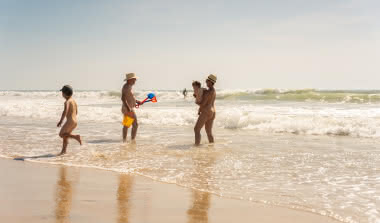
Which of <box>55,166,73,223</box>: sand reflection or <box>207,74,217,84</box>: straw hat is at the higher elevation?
<box>207,74,217,84</box>: straw hat

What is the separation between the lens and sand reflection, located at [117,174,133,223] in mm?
3285

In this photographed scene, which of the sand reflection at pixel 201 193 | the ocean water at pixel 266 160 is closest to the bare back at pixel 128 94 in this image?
the ocean water at pixel 266 160

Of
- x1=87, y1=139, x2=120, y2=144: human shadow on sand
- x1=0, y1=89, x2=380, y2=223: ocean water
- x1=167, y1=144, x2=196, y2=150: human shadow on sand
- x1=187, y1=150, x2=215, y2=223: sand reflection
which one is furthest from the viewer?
x1=87, y1=139, x2=120, y2=144: human shadow on sand

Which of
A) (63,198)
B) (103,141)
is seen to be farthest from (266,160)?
(103,141)

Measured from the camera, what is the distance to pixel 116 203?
370cm

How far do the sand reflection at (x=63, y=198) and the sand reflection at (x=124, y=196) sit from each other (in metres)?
0.49

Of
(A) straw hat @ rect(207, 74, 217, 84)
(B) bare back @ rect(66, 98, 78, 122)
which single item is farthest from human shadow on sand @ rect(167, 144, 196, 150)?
(B) bare back @ rect(66, 98, 78, 122)

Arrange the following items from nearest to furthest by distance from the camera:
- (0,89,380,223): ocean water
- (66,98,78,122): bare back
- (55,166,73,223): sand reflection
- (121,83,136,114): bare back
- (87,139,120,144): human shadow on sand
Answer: (55,166,73,223): sand reflection < (0,89,380,223): ocean water < (66,98,78,122): bare back < (121,83,136,114): bare back < (87,139,120,144): human shadow on sand

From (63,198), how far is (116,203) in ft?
2.06

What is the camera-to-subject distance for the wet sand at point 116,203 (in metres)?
3.26

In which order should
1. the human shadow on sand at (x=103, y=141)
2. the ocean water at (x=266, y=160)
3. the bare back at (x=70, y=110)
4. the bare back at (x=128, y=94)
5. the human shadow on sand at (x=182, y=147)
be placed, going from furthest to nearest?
1. the human shadow on sand at (x=103, y=141)
2. the bare back at (x=128, y=94)
3. the human shadow on sand at (x=182, y=147)
4. the bare back at (x=70, y=110)
5. the ocean water at (x=266, y=160)

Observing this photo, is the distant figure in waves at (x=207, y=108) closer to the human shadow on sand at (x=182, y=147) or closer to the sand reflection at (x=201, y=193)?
the human shadow on sand at (x=182, y=147)

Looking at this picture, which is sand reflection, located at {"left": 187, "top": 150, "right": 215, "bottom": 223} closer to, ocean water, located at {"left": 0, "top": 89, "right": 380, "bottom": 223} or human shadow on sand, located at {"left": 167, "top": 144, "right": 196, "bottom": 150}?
ocean water, located at {"left": 0, "top": 89, "right": 380, "bottom": 223}

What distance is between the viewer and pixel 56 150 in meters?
→ 7.59
